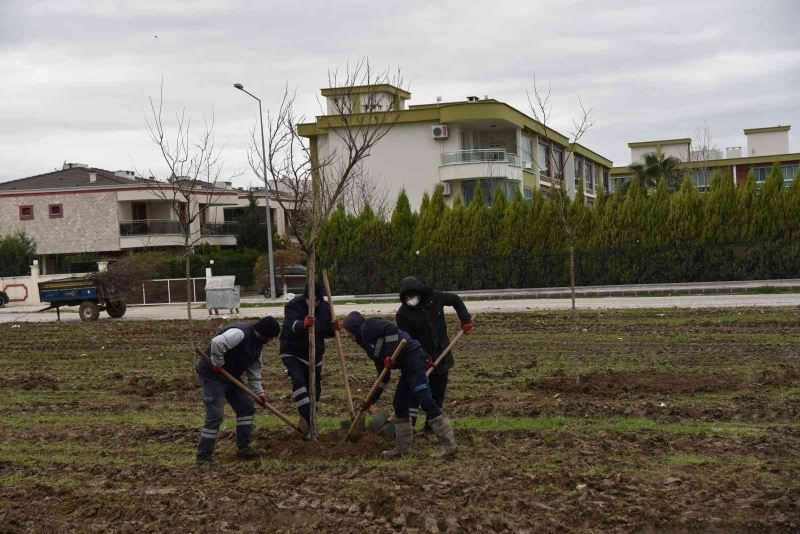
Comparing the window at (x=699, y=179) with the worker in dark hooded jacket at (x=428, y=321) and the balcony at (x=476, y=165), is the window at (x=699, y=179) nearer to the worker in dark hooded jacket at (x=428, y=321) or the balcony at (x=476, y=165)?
the balcony at (x=476, y=165)

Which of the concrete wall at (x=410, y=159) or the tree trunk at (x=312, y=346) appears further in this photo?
the concrete wall at (x=410, y=159)

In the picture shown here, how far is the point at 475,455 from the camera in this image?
8727 millimetres

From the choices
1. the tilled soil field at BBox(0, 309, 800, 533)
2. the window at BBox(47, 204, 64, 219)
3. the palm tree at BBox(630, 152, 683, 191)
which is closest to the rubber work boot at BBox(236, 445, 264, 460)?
the tilled soil field at BBox(0, 309, 800, 533)

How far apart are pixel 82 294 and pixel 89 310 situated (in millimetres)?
596

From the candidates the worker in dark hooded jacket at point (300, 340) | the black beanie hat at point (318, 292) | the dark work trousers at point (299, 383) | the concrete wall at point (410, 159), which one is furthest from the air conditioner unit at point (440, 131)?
the dark work trousers at point (299, 383)

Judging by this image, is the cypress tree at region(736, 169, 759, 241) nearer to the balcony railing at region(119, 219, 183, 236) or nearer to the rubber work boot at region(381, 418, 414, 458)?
the rubber work boot at region(381, 418, 414, 458)

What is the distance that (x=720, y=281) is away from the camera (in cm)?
Result: 3588

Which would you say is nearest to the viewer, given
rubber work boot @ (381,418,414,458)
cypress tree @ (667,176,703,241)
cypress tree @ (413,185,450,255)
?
rubber work boot @ (381,418,414,458)

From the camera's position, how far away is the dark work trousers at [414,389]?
8.88 meters

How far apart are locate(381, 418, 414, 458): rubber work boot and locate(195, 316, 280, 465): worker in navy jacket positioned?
1.32m

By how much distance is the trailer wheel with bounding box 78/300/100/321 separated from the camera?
3053 cm

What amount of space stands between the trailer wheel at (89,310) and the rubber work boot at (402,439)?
77.1 feet

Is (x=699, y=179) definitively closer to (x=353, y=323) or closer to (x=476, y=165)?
(x=476, y=165)

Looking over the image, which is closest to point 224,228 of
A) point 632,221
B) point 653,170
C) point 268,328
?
point 653,170
